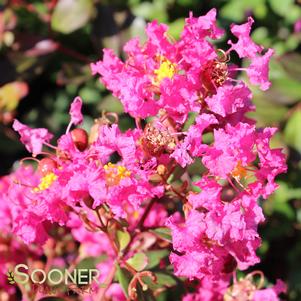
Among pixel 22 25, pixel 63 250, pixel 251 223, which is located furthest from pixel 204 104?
pixel 22 25

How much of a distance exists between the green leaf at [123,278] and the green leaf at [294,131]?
69 cm

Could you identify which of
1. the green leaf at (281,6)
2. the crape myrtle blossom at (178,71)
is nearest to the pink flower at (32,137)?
the crape myrtle blossom at (178,71)

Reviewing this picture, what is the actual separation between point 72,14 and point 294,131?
2.34 ft

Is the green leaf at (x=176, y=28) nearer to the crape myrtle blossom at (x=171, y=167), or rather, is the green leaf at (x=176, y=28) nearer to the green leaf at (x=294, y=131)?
the green leaf at (x=294, y=131)

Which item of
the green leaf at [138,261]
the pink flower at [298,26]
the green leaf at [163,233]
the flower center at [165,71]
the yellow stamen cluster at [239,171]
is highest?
the flower center at [165,71]

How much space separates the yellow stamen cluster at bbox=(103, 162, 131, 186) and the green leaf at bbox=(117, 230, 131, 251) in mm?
164

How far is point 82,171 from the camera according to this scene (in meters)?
0.96

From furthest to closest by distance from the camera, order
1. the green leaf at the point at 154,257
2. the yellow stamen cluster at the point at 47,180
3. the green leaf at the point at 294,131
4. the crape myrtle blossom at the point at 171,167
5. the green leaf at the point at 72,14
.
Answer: the green leaf at the point at 72,14 < the green leaf at the point at 294,131 < the green leaf at the point at 154,257 < the yellow stamen cluster at the point at 47,180 < the crape myrtle blossom at the point at 171,167

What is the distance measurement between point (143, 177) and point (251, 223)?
0.18 meters

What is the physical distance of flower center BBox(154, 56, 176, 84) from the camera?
107cm

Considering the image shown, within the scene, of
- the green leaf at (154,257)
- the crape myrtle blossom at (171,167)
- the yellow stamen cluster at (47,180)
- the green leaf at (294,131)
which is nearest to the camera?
the crape myrtle blossom at (171,167)

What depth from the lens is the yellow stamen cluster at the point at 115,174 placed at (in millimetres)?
970

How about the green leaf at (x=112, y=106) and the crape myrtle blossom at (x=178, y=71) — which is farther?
the green leaf at (x=112, y=106)

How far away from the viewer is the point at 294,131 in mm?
1581
